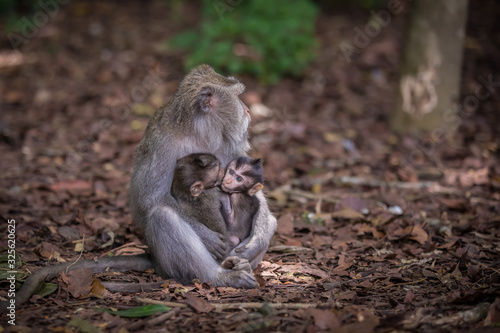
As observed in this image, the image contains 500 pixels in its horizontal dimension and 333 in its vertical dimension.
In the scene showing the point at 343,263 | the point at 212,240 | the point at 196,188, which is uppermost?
the point at 196,188

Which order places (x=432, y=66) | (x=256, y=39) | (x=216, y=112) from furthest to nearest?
(x=256, y=39)
(x=432, y=66)
(x=216, y=112)

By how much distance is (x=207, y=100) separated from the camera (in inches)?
200

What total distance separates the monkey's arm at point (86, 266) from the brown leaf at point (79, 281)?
10cm

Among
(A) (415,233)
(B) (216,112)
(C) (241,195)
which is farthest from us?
(A) (415,233)

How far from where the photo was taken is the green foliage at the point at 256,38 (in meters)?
10.3

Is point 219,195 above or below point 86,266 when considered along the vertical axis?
above

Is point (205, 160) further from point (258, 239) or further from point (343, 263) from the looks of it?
point (343, 263)

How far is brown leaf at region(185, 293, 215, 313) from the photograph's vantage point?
4.18 metres

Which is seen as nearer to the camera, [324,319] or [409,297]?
[324,319]

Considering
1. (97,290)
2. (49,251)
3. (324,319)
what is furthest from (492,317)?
(49,251)

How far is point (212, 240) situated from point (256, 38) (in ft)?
20.3

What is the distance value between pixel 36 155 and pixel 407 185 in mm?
5128

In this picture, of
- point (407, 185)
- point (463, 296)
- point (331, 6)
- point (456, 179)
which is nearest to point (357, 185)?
point (407, 185)

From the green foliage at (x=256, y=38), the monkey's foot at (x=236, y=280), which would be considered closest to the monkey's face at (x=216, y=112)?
the monkey's foot at (x=236, y=280)
